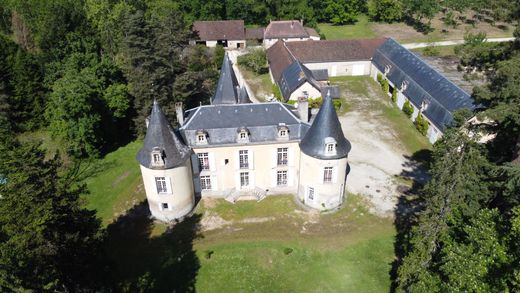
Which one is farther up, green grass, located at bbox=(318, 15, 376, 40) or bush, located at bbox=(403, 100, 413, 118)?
green grass, located at bbox=(318, 15, 376, 40)

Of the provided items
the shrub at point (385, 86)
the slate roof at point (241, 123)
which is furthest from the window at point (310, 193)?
the shrub at point (385, 86)

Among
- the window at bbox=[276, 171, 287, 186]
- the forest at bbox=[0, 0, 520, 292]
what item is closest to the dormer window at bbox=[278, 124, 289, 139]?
the window at bbox=[276, 171, 287, 186]

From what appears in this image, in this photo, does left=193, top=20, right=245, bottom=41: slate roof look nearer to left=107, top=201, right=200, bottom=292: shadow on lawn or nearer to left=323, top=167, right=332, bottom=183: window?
left=107, top=201, right=200, bottom=292: shadow on lawn

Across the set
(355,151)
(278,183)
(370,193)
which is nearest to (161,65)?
(278,183)

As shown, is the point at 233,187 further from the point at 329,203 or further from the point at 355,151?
the point at 355,151

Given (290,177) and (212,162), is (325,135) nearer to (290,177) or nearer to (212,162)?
(290,177)

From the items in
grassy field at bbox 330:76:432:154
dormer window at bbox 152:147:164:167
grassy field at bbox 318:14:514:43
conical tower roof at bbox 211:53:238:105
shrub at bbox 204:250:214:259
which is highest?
conical tower roof at bbox 211:53:238:105
